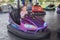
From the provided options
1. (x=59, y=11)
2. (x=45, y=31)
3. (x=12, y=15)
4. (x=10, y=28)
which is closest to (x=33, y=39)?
(x=45, y=31)

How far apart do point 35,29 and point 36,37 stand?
30cm

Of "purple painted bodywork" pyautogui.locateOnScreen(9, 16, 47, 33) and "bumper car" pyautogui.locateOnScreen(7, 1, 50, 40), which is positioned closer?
"bumper car" pyautogui.locateOnScreen(7, 1, 50, 40)

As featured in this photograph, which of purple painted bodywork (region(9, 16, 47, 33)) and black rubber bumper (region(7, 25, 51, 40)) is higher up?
purple painted bodywork (region(9, 16, 47, 33))

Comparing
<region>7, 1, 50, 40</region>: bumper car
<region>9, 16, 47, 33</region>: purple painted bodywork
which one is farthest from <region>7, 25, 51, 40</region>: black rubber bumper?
<region>9, 16, 47, 33</region>: purple painted bodywork

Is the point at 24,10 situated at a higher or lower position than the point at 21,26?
higher

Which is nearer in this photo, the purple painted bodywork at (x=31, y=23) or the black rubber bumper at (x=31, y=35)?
the black rubber bumper at (x=31, y=35)

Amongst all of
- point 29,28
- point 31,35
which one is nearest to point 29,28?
point 29,28

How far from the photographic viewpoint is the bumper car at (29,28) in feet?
13.7

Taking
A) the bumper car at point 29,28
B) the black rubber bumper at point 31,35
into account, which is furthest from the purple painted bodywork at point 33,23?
the black rubber bumper at point 31,35

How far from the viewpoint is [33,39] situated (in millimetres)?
4117

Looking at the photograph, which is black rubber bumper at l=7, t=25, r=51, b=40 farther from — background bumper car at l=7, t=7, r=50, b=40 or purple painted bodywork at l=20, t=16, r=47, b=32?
purple painted bodywork at l=20, t=16, r=47, b=32

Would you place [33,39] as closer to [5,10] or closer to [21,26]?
[21,26]

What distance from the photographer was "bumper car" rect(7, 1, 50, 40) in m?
4.17

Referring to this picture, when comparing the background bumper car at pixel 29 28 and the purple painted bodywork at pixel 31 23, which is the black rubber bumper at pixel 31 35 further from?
the purple painted bodywork at pixel 31 23
